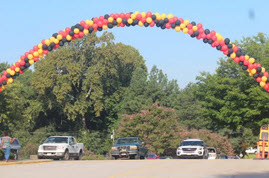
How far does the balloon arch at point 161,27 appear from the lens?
2039 centimetres

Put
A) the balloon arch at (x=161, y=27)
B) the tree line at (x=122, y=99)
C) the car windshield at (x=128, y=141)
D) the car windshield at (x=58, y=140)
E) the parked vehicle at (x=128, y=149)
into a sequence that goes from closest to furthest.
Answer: the balloon arch at (x=161, y=27)
the parked vehicle at (x=128, y=149)
the car windshield at (x=58, y=140)
the car windshield at (x=128, y=141)
the tree line at (x=122, y=99)

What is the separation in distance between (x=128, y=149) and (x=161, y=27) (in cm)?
1626

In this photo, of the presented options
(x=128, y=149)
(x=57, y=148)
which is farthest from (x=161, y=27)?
(x=57, y=148)

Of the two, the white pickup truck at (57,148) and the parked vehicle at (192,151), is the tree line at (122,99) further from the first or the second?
the parked vehicle at (192,151)

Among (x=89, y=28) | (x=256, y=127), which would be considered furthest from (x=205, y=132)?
(x=89, y=28)

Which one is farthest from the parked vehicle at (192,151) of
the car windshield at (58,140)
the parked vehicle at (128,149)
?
the car windshield at (58,140)

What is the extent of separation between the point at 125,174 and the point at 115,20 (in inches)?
234

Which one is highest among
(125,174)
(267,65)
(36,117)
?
(267,65)

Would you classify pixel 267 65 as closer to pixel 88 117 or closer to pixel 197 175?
pixel 88 117

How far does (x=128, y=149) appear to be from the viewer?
36.1m

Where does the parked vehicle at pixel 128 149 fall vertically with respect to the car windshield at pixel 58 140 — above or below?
below

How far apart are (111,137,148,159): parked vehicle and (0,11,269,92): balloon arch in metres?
15.0

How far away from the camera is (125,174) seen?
65.9 ft

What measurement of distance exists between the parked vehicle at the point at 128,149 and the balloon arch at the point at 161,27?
15025 mm
